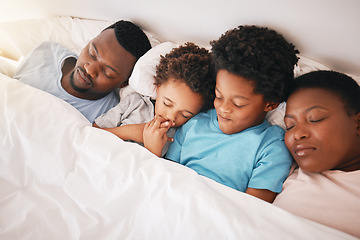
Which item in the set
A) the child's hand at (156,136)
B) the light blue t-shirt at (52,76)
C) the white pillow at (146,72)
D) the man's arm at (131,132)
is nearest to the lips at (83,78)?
the light blue t-shirt at (52,76)

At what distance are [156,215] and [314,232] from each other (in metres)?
0.40

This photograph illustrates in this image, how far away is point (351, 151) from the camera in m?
0.78

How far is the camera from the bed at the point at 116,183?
23.4 inches

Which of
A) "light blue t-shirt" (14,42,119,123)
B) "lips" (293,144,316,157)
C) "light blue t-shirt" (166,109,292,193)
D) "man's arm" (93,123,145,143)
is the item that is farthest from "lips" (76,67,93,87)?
"lips" (293,144,316,157)

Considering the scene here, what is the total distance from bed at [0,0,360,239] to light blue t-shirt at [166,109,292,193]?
17 centimetres

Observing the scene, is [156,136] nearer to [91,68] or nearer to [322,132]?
[91,68]

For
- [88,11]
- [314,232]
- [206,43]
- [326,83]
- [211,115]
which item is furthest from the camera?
[88,11]

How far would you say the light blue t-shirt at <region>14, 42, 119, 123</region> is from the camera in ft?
4.21

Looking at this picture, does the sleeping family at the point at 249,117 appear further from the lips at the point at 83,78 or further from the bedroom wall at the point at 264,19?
the bedroom wall at the point at 264,19

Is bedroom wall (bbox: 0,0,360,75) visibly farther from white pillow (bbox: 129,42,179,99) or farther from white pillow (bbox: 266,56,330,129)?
white pillow (bbox: 129,42,179,99)

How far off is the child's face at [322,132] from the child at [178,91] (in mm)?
379

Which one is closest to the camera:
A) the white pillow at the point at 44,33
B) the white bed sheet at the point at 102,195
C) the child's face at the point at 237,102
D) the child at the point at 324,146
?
the white bed sheet at the point at 102,195

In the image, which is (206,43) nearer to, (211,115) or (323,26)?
(211,115)

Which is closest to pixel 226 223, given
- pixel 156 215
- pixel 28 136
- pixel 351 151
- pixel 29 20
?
pixel 156 215
